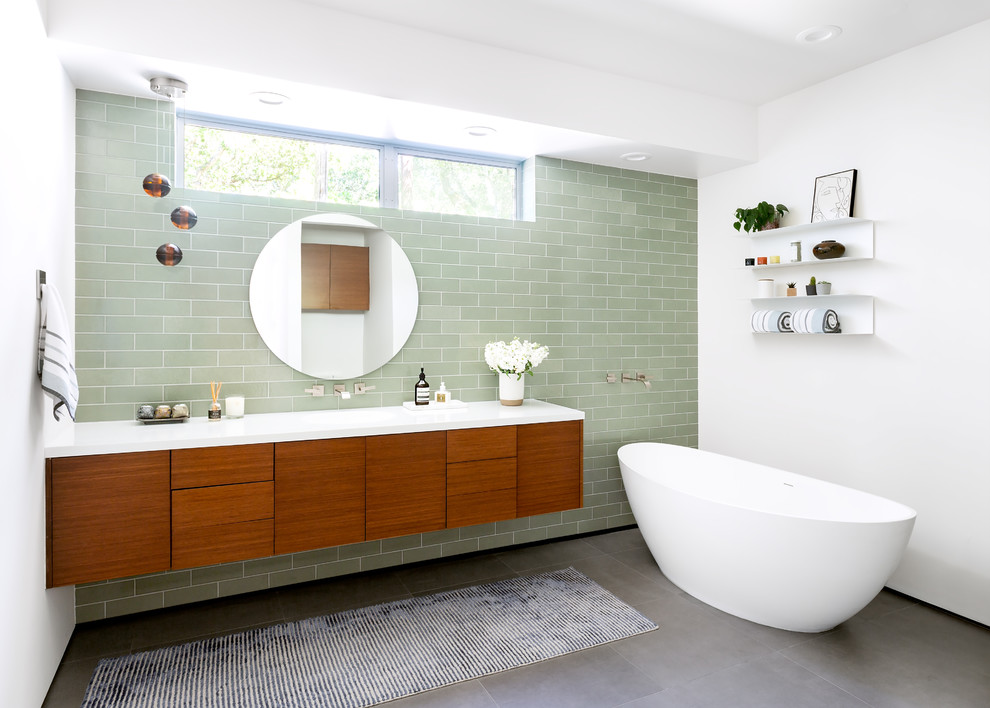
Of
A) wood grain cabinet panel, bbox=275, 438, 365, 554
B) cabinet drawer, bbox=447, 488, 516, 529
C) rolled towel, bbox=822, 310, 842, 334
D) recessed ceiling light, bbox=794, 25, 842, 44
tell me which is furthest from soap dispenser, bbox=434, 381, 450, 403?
recessed ceiling light, bbox=794, 25, 842, 44

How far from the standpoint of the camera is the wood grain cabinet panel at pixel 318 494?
2.83 m

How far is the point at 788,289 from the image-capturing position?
3.88m

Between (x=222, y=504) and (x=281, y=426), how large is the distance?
0.46m

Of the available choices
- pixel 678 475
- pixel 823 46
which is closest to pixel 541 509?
pixel 678 475

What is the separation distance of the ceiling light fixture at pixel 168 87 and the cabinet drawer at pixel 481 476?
2.34 metres

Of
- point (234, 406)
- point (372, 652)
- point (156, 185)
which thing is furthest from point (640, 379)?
point (156, 185)

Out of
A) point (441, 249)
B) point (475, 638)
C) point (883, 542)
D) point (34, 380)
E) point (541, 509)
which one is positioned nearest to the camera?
point (34, 380)

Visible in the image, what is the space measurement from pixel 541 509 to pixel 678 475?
1129mm

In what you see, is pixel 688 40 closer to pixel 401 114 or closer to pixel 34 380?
pixel 401 114

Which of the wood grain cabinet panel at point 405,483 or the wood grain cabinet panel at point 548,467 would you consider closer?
the wood grain cabinet panel at point 405,483

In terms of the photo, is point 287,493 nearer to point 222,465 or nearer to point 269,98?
point 222,465

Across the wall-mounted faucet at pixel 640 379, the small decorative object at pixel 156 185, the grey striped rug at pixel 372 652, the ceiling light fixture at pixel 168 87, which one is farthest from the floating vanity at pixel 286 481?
the ceiling light fixture at pixel 168 87

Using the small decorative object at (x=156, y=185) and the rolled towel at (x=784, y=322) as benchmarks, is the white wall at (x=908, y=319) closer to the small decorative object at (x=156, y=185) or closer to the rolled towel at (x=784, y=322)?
the rolled towel at (x=784, y=322)

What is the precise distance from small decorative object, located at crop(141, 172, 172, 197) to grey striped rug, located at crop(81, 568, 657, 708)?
2231mm
